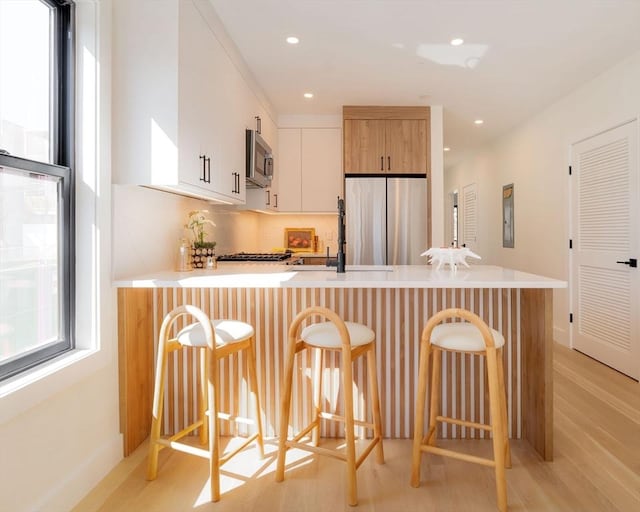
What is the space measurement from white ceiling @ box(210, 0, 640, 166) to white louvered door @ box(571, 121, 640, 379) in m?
0.75

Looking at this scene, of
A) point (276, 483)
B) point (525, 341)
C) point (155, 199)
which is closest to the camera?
point (276, 483)

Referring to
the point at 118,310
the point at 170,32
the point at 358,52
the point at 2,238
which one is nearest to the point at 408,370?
the point at 118,310

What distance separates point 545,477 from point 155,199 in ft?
8.15

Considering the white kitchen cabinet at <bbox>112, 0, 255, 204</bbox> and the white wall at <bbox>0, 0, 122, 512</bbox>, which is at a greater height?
the white kitchen cabinet at <bbox>112, 0, 255, 204</bbox>

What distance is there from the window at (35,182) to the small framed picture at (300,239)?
3.37 metres

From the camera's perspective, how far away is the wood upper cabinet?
4684 mm

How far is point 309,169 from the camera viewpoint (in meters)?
5.05

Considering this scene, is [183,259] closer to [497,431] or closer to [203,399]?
[203,399]

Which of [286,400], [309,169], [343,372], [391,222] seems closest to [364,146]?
[309,169]

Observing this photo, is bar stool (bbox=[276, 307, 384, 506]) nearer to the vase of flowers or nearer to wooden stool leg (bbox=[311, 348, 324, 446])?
wooden stool leg (bbox=[311, 348, 324, 446])

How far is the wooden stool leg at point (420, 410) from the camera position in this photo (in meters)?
1.87

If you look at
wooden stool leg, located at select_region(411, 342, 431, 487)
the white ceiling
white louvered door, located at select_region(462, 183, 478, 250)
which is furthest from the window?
white louvered door, located at select_region(462, 183, 478, 250)

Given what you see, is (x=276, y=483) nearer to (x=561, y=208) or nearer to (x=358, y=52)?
(x=358, y=52)

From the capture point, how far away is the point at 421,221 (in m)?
4.70
